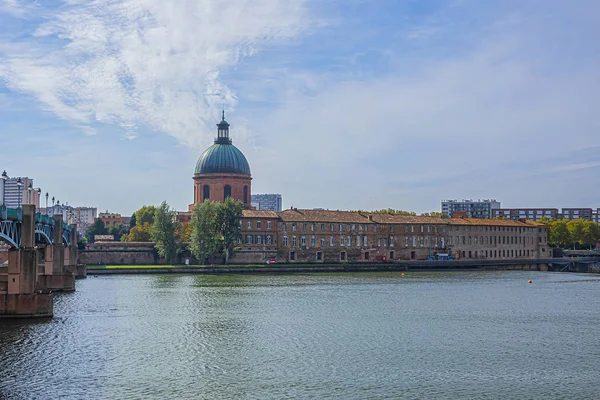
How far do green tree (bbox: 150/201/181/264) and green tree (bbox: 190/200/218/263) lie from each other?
331 cm

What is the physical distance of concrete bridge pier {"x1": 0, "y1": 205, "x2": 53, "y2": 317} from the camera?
47188 millimetres

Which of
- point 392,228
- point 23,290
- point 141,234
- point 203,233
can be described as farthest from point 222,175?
point 23,290

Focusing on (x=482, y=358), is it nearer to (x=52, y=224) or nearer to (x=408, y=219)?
(x=52, y=224)

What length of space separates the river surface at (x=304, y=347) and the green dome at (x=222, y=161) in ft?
185

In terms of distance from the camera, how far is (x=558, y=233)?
147625mm

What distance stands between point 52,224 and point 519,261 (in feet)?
242

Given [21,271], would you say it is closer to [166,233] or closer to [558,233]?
[166,233]

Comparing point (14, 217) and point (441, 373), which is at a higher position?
point (14, 217)

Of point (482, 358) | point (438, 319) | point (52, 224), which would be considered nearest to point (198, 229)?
point (52, 224)

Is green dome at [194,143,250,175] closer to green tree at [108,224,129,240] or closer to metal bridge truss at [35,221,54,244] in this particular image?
green tree at [108,224,129,240]

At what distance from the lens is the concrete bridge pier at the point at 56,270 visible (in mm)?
68375

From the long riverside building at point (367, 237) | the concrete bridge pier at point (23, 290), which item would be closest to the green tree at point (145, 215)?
the long riverside building at point (367, 237)

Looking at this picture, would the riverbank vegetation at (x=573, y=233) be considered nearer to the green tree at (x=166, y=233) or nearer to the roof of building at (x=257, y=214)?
the roof of building at (x=257, y=214)

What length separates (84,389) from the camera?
29422 mm
